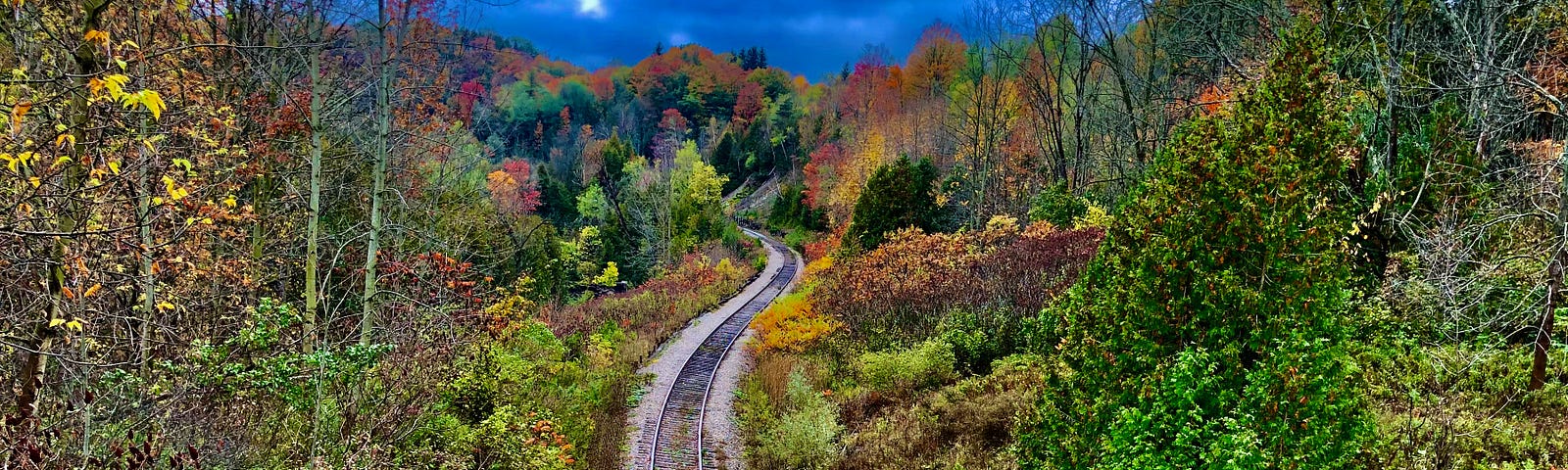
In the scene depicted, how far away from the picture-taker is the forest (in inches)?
213

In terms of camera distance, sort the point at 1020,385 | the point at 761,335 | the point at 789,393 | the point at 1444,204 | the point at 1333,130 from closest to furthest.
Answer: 1. the point at 1333,130
2. the point at 1444,204
3. the point at 1020,385
4. the point at 789,393
5. the point at 761,335

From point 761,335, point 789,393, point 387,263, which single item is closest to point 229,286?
point 387,263

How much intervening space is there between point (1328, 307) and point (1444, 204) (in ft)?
17.3

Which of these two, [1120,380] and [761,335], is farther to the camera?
[761,335]

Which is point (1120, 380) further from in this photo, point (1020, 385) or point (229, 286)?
point (229, 286)

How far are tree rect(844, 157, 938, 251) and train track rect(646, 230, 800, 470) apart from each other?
482cm

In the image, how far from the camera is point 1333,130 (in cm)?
548

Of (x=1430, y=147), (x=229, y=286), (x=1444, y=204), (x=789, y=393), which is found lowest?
(x=789, y=393)

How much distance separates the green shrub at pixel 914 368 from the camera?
1392cm

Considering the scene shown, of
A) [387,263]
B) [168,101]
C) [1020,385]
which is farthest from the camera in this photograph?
[1020,385]

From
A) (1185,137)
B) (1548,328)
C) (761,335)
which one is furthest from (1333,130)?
(761,335)

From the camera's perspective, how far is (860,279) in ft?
59.6

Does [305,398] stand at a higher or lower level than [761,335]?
higher

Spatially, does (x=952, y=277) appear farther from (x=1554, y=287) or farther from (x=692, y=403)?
(x=1554, y=287)
